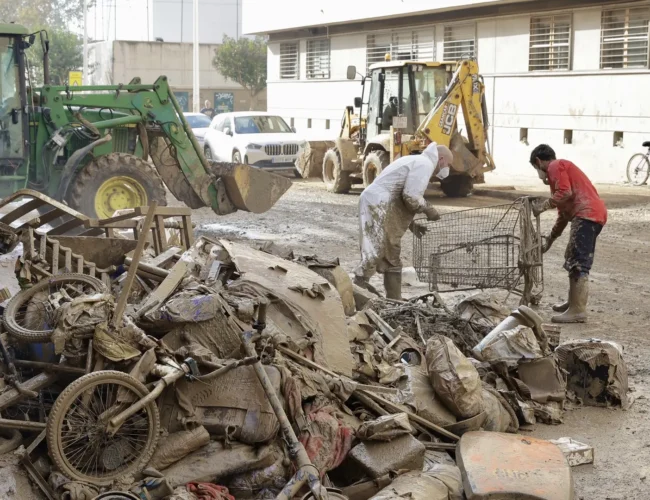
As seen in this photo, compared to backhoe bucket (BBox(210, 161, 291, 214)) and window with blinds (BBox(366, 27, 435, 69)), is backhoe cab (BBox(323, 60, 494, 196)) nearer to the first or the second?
backhoe bucket (BBox(210, 161, 291, 214))

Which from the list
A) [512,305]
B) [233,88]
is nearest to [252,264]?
[512,305]

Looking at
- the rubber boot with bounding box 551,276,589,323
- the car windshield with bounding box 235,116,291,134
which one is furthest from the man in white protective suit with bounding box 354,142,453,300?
the car windshield with bounding box 235,116,291,134

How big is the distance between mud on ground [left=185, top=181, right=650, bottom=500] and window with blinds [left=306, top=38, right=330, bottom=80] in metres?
10.7

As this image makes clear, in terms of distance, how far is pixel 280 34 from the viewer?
34.9 metres

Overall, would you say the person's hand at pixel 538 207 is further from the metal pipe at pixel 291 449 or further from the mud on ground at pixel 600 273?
the metal pipe at pixel 291 449

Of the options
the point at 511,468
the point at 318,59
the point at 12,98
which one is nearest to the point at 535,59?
the point at 318,59

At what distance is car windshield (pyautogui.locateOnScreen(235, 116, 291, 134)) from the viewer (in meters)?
22.9

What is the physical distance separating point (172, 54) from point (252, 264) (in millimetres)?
49526

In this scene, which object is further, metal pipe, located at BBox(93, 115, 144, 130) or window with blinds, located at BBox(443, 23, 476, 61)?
window with blinds, located at BBox(443, 23, 476, 61)

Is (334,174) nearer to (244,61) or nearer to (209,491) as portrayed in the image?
(209,491)

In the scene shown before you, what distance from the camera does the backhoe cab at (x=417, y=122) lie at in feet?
56.4

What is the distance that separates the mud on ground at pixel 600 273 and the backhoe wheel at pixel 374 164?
0.56 m

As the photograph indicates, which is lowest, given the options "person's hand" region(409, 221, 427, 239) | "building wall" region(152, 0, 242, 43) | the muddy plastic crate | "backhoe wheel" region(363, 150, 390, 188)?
the muddy plastic crate

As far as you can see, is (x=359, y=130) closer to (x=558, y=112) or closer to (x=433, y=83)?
(x=433, y=83)
